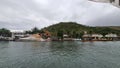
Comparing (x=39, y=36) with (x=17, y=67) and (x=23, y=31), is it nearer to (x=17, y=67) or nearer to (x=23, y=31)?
(x=23, y=31)

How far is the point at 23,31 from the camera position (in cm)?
11444

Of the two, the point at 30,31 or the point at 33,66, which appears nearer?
the point at 33,66

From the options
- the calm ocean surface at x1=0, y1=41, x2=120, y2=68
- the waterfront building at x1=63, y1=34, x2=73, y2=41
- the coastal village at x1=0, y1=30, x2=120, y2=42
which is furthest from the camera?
the waterfront building at x1=63, y1=34, x2=73, y2=41

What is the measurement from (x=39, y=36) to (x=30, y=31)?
2026 cm

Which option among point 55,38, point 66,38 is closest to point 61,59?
point 55,38

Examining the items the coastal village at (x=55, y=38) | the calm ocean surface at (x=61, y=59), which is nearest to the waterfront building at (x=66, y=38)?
the coastal village at (x=55, y=38)

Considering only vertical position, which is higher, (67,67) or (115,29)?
(115,29)

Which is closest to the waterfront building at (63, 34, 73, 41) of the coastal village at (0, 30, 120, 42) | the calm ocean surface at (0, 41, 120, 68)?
the coastal village at (0, 30, 120, 42)

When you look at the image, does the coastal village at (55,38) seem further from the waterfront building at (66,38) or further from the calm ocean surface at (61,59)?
the calm ocean surface at (61,59)

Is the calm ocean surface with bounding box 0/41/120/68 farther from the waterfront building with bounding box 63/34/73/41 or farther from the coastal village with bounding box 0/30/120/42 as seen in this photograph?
the waterfront building with bounding box 63/34/73/41

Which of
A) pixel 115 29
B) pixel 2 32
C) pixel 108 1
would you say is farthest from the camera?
pixel 115 29

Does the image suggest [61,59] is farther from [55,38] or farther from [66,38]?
[66,38]

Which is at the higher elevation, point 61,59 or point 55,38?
point 55,38

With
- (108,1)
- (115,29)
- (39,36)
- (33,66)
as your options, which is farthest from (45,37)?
(108,1)
